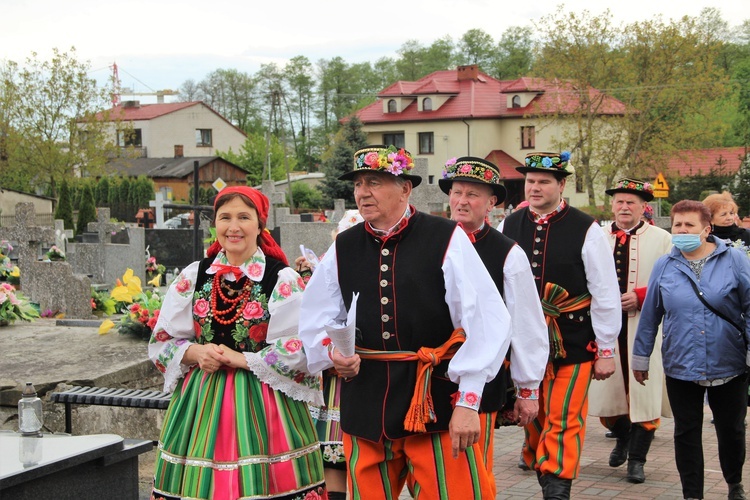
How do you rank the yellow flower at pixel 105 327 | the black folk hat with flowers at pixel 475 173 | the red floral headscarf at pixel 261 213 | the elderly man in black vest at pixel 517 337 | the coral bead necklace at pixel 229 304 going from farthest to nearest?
1. the yellow flower at pixel 105 327
2. the black folk hat with flowers at pixel 475 173
3. the red floral headscarf at pixel 261 213
4. the coral bead necklace at pixel 229 304
5. the elderly man in black vest at pixel 517 337

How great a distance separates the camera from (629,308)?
7062 millimetres

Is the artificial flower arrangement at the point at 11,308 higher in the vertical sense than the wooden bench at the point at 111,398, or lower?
higher

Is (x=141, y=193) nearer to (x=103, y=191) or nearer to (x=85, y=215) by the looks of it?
(x=103, y=191)

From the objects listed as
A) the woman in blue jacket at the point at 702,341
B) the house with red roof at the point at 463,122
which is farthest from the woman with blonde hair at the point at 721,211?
the house with red roof at the point at 463,122

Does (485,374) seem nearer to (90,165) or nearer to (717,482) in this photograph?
(717,482)

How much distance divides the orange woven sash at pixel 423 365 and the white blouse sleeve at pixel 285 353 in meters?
0.62

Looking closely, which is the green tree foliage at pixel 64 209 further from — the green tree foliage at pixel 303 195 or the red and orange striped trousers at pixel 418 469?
the red and orange striped trousers at pixel 418 469

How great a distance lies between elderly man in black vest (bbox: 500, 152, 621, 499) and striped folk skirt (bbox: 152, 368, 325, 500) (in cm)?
169

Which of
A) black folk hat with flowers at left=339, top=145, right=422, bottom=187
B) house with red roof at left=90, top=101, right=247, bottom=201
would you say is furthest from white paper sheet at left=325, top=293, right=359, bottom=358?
house with red roof at left=90, top=101, right=247, bottom=201

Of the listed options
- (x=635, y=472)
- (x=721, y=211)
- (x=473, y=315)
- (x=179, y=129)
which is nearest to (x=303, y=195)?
(x=179, y=129)

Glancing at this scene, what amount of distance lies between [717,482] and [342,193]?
4239 centimetres

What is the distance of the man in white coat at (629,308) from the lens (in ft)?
22.8

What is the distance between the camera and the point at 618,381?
6957 mm

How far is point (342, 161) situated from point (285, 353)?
45.6 m
